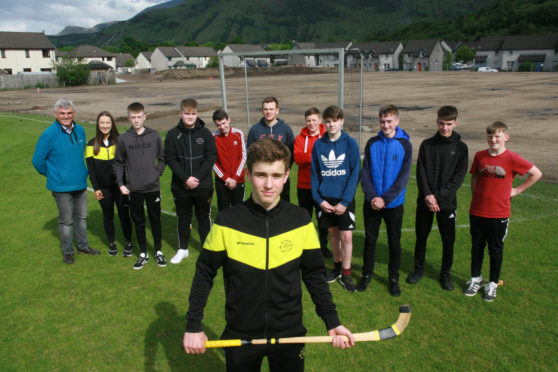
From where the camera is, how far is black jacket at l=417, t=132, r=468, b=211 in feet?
16.6

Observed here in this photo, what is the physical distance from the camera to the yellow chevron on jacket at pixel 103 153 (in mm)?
6102

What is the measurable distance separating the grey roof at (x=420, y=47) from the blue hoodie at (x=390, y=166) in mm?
123097

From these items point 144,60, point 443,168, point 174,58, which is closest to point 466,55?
point 174,58

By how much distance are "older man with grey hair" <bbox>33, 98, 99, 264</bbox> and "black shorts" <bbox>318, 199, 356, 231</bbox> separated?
145 inches

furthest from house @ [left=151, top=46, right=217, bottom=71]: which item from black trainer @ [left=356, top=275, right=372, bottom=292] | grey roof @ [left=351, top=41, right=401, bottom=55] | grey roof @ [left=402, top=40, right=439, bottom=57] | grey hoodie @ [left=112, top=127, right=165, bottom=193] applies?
black trainer @ [left=356, top=275, right=372, bottom=292]

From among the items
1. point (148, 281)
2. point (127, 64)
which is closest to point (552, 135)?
point (148, 281)

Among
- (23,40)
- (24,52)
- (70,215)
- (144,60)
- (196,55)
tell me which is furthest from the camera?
(144,60)

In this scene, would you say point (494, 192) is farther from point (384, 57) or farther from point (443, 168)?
point (384, 57)

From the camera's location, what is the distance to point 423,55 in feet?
382

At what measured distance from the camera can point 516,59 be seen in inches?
4053

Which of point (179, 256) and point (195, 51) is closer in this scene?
point (179, 256)

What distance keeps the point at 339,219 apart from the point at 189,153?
2388 mm

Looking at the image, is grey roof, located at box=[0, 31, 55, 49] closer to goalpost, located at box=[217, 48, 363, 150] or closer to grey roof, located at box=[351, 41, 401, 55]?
goalpost, located at box=[217, 48, 363, 150]

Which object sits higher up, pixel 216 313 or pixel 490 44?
pixel 490 44
